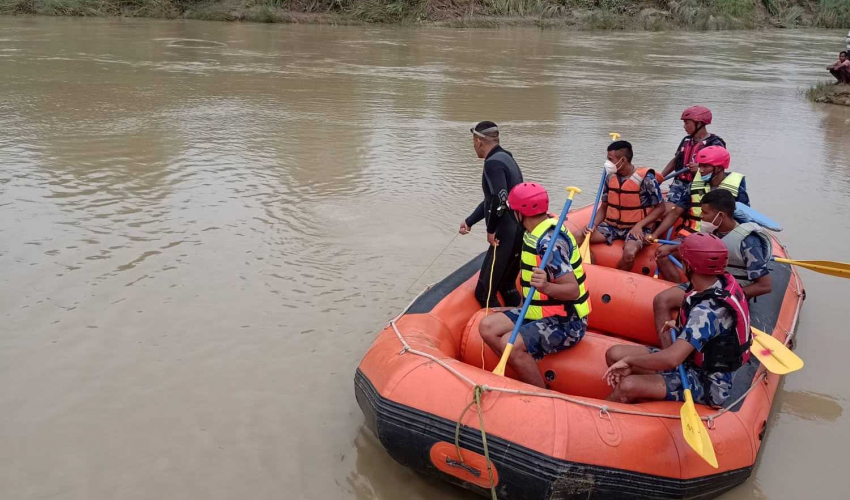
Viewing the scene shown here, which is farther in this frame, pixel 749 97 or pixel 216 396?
pixel 749 97

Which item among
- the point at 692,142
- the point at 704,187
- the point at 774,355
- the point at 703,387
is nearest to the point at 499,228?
the point at 703,387

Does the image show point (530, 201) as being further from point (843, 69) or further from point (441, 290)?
point (843, 69)

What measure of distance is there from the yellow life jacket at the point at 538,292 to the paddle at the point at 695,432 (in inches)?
25.9

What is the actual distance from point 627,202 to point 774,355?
2.12 meters

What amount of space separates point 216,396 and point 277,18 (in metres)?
25.4

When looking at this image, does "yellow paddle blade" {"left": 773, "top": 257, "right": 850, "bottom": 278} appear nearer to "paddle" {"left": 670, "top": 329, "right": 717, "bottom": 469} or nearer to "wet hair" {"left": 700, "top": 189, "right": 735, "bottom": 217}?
"wet hair" {"left": 700, "top": 189, "right": 735, "bottom": 217}

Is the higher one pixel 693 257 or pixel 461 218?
pixel 693 257

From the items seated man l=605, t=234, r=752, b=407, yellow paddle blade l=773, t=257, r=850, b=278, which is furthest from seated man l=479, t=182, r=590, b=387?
yellow paddle blade l=773, t=257, r=850, b=278

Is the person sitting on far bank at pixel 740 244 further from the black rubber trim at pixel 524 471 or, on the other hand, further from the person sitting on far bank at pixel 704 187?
the black rubber trim at pixel 524 471

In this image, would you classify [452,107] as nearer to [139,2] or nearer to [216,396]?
[216,396]

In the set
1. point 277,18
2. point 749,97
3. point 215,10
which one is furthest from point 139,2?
point 749,97

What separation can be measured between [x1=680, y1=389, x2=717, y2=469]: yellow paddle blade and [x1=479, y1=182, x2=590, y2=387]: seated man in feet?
2.23

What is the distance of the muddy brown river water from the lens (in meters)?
3.43

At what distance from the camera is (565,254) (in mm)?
3295
